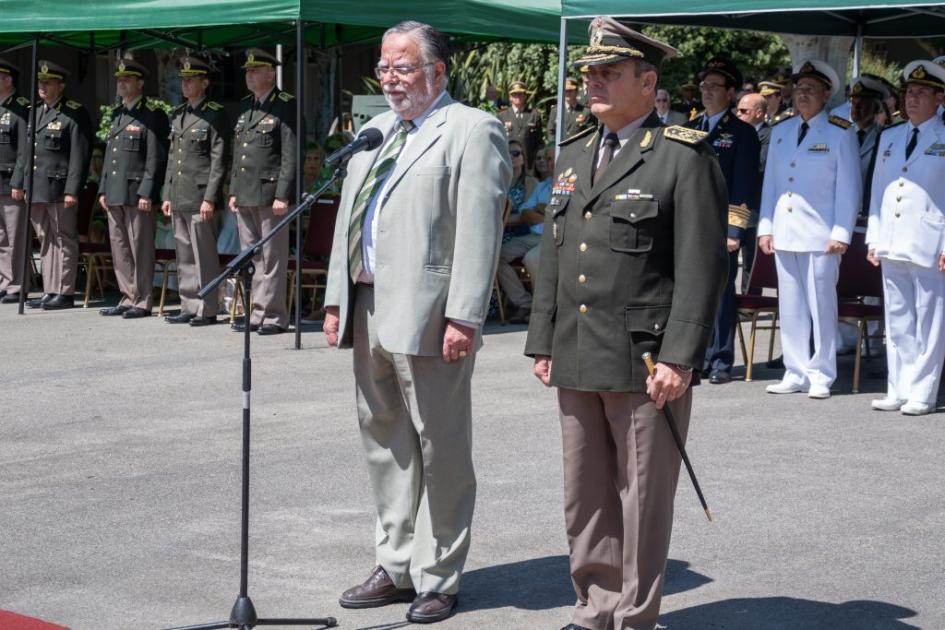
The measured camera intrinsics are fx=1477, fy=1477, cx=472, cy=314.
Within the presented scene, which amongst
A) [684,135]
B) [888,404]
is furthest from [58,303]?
[684,135]

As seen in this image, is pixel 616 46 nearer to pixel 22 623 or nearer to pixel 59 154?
pixel 22 623

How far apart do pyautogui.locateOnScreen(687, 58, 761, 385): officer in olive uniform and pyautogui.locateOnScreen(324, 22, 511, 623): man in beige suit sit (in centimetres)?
490

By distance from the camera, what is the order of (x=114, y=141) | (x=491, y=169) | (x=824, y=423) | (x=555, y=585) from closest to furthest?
(x=491, y=169) < (x=555, y=585) < (x=824, y=423) < (x=114, y=141)

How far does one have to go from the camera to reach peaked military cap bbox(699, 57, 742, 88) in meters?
9.47

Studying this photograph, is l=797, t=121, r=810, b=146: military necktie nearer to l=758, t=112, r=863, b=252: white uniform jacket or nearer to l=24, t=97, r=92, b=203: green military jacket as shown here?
l=758, t=112, r=863, b=252: white uniform jacket

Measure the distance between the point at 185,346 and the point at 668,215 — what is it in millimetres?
7284

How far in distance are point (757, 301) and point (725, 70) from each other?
153 cm

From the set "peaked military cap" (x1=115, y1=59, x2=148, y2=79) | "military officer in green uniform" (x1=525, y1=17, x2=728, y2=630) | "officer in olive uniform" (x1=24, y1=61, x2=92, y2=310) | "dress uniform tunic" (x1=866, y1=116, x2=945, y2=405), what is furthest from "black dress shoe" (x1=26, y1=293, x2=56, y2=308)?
"military officer in green uniform" (x1=525, y1=17, x2=728, y2=630)

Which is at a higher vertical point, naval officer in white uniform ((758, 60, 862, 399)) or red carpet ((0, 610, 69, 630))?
naval officer in white uniform ((758, 60, 862, 399))

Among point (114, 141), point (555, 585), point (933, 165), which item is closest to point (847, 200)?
point (933, 165)

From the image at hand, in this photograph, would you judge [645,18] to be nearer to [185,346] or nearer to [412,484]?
[185,346]

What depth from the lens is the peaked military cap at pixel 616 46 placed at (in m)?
4.20

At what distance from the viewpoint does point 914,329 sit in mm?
8766

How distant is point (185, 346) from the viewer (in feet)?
36.0
